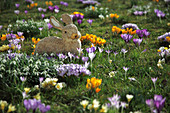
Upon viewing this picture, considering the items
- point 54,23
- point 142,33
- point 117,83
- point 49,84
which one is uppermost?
point 54,23

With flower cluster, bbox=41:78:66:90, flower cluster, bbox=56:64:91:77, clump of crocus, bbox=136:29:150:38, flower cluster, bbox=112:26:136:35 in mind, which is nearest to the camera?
flower cluster, bbox=41:78:66:90

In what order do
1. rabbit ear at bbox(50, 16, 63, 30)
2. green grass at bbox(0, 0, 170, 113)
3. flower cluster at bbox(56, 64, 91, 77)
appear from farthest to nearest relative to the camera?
1. rabbit ear at bbox(50, 16, 63, 30)
2. flower cluster at bbox(56, 64, 91, 77)
3. green grass at bbox(0, 0, 170, 113)

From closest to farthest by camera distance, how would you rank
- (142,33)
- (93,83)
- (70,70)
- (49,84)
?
1. (93,83)
2. (49,84)
3. (70,70)
4. (142,33)

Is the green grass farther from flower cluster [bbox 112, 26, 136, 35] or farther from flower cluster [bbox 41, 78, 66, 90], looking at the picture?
flower cluster [bbox 112, 26, 136, 35]

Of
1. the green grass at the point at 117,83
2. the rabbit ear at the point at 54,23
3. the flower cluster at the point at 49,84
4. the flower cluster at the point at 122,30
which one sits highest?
the rabbit ear at the point at 54,23

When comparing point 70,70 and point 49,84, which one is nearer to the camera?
point 49,84

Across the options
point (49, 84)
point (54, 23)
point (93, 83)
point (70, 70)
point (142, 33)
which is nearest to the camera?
point (93, 83)

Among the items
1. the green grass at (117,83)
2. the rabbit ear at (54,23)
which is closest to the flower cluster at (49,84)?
the green grass at (117,83)

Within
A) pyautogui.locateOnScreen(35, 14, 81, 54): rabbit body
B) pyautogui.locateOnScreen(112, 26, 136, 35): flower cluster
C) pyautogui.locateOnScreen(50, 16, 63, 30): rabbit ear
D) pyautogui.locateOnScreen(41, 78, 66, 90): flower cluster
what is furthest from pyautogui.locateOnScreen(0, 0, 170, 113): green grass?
pyautogui.locateOnScreen(50, 16, 63, 30): rabbit ear

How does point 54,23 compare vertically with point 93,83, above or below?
above

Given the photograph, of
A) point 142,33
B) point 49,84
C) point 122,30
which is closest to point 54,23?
point 49,84

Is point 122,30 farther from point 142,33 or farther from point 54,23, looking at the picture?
point 54,23

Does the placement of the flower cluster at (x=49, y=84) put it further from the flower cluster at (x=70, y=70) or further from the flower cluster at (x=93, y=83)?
the flower cluster at (x=93, y=83)

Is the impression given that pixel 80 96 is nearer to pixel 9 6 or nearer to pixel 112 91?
pixel 112 91
